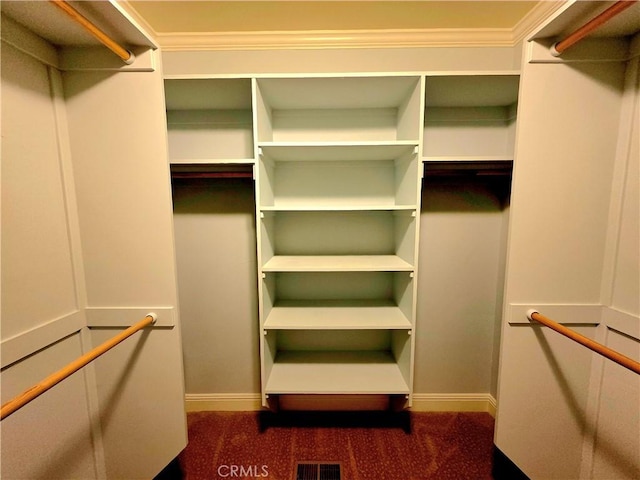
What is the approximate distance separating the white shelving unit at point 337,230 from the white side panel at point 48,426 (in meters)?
0.86

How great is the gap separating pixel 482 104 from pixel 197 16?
1.81 meters

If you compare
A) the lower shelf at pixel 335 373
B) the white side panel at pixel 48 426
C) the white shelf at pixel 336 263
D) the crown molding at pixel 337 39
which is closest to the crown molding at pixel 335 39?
the crown molding at pixel 337 39

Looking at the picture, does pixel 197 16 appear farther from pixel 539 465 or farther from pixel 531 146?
pixel 539 465

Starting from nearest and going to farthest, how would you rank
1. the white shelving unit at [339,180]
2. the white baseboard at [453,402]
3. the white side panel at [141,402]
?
the white side panel at [141,402] → the white shelving unit at [339,180] → the white baseboard at [453,402]

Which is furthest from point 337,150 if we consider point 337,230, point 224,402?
point 224,402

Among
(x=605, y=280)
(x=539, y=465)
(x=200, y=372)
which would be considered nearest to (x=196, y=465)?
(x=200, y=372)

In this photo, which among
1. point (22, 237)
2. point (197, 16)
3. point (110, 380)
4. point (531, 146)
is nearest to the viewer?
point (22, 237)

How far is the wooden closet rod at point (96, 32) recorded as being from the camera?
82 cm

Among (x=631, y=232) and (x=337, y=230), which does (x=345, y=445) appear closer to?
(x=337, y=230)

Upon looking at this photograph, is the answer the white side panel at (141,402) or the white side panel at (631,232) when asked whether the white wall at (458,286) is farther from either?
the white side panel at (141,402)

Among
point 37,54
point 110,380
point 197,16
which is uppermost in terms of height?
point 197,16

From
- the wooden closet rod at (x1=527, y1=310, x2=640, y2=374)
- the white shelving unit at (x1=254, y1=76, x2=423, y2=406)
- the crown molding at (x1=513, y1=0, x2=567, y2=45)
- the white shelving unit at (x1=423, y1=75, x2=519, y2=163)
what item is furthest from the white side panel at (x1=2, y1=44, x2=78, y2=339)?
the crown molding at (x1=513, y1=0, x2=567, y2=45)

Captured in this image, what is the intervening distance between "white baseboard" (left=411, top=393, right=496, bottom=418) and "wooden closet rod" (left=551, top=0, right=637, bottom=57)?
211cm

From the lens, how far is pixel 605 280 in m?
1.14
